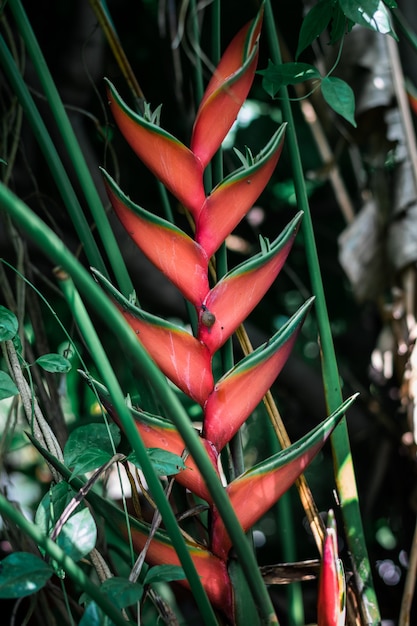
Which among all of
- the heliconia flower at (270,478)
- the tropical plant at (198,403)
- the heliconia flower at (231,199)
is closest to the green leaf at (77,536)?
the tropical plant at (198,403)

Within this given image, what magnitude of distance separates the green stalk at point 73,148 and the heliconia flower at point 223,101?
9 cm

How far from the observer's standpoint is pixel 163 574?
0.41m

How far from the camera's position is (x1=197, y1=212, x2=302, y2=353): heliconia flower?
49 centimetres

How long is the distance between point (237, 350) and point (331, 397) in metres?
0.69

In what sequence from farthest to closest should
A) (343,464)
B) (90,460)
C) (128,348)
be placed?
(343,464) → (90,460) → (128,348)

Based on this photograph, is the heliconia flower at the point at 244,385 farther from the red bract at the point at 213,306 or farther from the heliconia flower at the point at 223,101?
the heliconia flower at the point at 223,101

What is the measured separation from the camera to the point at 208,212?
0.52 m

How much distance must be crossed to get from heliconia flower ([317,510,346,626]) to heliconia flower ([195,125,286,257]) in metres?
0.22

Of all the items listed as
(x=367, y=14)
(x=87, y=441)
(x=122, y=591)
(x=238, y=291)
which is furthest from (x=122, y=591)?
(x=367, y=14)

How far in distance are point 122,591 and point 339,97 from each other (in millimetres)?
383

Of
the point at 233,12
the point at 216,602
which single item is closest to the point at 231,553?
the point at 216,602

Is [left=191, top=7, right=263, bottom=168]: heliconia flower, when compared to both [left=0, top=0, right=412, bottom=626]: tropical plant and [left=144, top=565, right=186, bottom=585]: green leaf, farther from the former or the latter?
[left=144, top=565, right=186, bottom=585]: green leaf

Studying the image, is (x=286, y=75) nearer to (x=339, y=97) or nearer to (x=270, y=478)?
(x=339, y=97)

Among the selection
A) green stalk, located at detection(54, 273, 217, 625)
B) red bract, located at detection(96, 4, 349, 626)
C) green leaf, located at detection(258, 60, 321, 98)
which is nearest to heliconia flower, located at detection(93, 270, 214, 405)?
red bract, located at detection(96, 4, 349, 626)
